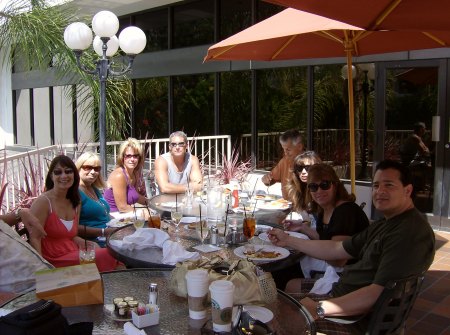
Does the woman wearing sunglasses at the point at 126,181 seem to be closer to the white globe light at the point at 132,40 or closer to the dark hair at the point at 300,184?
the dark hair at the point at 300,184

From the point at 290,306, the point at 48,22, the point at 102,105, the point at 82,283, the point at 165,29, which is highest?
the point at 165,29

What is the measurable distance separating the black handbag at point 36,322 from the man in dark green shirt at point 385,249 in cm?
107

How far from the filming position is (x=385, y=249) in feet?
6.40

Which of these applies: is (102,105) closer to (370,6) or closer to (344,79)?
(344,79)

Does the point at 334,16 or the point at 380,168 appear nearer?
the point at 380,168

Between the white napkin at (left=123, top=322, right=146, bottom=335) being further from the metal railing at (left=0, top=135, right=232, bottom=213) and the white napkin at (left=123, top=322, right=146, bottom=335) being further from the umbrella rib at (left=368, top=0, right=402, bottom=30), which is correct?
the metal railing at (left=0, top=135, right=232, bottom=213)

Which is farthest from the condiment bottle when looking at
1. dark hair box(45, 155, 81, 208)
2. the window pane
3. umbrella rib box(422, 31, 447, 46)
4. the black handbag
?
the window pane

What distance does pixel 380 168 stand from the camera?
2.18 metres

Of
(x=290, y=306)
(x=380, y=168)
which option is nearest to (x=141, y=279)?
(x=290, y=306)

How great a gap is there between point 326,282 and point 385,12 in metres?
1.46

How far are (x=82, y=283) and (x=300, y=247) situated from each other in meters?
1.21

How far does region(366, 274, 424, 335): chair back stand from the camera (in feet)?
6.12

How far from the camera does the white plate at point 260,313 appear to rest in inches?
65.5

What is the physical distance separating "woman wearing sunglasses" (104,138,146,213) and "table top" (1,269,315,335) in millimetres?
2105
